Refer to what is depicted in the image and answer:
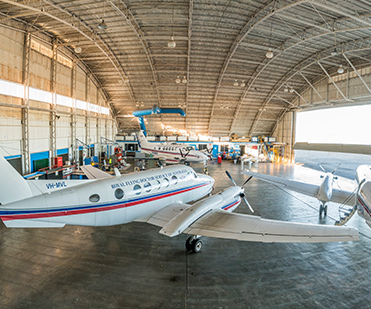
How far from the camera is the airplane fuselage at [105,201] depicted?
730 cm

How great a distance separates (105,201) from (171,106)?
31.5 meters

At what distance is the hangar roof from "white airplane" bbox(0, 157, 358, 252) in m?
12.2

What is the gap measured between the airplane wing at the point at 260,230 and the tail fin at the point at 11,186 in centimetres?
506

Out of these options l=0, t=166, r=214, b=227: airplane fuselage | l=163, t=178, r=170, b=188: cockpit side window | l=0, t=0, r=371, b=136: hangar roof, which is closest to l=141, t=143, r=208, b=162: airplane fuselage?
l=0, t=0, r=371, b=136: hangar roof

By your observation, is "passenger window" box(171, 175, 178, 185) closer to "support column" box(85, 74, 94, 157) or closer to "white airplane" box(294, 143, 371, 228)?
"white airplane" box(294, 143, 371, 228)

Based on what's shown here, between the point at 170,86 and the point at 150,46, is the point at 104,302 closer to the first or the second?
the point at 150,46

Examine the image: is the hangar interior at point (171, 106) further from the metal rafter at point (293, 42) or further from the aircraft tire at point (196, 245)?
the aircraft tire at point (196, 245)

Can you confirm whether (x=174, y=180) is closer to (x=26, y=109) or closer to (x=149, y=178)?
(x=149, y=178)

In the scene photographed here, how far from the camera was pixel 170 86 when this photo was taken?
34.6 m

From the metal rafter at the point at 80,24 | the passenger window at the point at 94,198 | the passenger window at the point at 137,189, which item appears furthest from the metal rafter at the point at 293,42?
the passenger window at the point at 94,198

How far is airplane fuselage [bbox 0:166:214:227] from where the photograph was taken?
7.30m

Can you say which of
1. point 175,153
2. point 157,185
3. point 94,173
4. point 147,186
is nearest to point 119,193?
point 147,186

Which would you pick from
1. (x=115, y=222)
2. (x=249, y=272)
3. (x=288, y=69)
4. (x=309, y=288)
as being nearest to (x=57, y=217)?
(x=115, y=222)

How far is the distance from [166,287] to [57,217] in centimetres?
448
